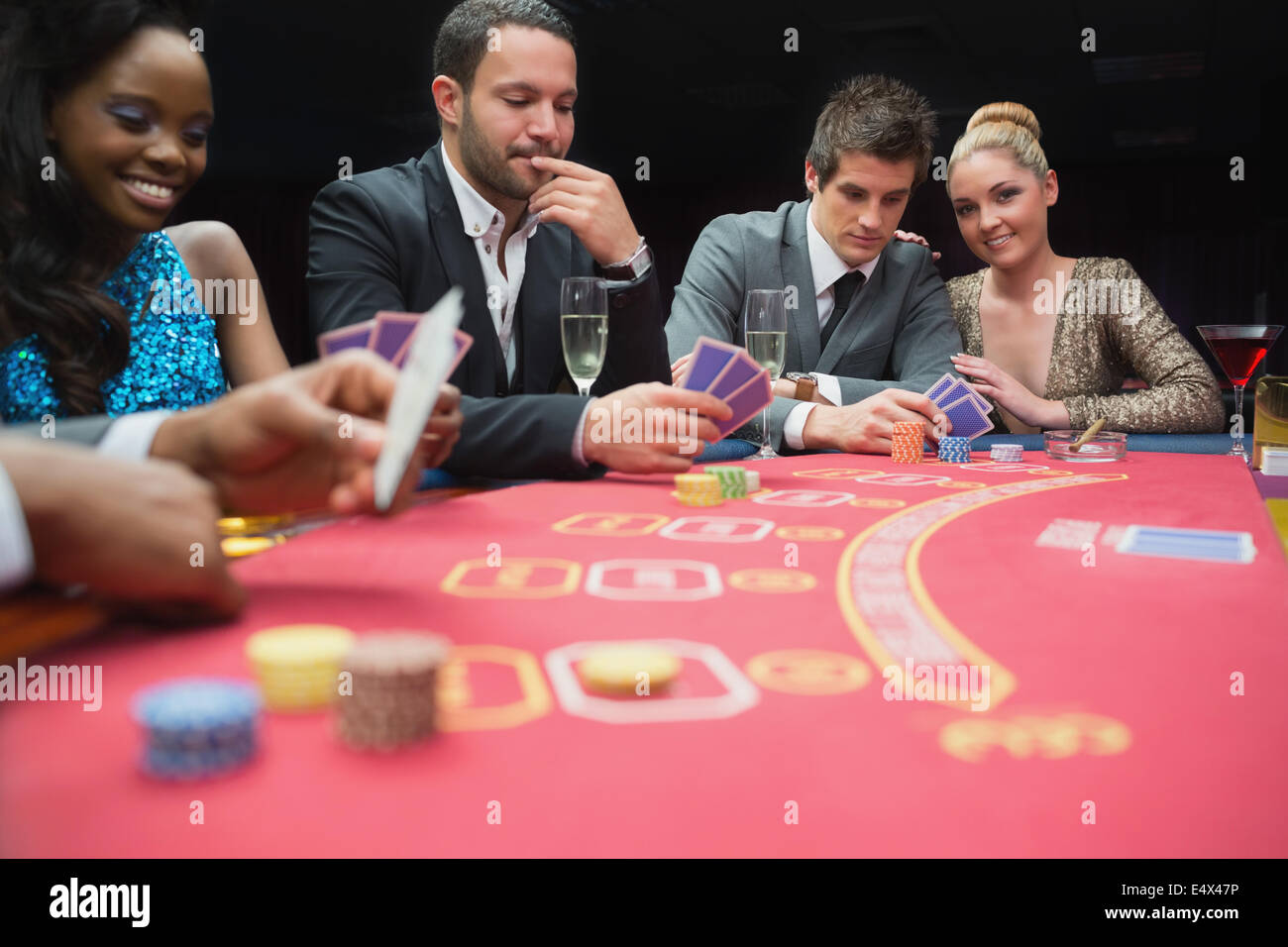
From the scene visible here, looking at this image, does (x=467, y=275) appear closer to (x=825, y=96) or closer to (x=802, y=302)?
(x=802, y=302)

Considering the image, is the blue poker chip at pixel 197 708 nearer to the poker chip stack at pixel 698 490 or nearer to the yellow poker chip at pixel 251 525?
the yellow poker chip at pixel 251 525

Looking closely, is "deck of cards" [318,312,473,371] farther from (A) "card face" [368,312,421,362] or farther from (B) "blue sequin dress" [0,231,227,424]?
(B) "blue sequin dress" [0,231,227,424]

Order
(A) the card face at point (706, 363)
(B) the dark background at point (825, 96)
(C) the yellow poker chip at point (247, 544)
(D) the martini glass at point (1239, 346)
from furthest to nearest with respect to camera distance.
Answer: (B) the dark background at point (825, 96)
(D) the martini glass at point (1239, 346)
(A) the card face at point (706, 363)
(C) the yellow poker chip at point (247, 544)

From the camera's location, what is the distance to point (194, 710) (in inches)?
20.2

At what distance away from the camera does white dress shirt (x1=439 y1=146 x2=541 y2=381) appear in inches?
89.4

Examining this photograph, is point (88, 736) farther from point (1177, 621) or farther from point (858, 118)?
point (858, 118)

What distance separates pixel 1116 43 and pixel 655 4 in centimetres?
340

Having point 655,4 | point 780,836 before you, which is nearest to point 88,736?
point 780,836

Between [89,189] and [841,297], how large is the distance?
216 cm

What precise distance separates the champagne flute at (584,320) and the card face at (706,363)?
19cm

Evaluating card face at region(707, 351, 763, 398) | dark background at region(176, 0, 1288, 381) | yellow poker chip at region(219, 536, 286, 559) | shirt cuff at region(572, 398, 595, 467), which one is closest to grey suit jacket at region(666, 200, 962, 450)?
card face at region(707, 351, 763, 398)

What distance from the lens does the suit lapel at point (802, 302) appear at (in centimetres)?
309

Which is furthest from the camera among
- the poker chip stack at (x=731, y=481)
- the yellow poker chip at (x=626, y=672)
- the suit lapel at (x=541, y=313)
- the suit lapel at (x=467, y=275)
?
the suit lapel at (x=541, y=313)

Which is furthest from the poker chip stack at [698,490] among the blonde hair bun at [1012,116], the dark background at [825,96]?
the dark background at [825,96]
